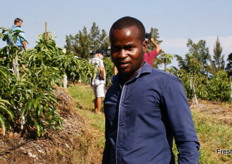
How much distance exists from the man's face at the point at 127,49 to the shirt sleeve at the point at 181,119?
20 cm

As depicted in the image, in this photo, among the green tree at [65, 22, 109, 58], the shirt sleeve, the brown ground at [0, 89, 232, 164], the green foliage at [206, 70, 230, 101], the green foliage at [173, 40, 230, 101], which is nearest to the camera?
the shirt sleeve

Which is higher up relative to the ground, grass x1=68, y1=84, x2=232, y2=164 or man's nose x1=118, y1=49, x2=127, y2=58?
man's nose x1=118, y1=49, x2=127, y2=58

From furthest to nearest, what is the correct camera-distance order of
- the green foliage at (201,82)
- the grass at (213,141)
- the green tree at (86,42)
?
the green tree at (86,42)
the green foliage at (201,82)
the grass at (213,141)

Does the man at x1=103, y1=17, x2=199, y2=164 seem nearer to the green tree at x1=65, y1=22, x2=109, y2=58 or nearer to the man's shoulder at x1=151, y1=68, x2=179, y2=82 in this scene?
the man's shoulder at x1=151, y1=68, x2=179, y2=82

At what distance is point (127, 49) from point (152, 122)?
0.35 meters

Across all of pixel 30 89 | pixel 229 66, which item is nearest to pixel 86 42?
pixel 229 66

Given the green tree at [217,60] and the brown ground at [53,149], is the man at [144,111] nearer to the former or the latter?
the brown ground at [53,149]

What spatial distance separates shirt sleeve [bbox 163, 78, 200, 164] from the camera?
1273 millimetres

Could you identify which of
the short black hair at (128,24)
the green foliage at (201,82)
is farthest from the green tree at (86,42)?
the short black hair at (128,24)


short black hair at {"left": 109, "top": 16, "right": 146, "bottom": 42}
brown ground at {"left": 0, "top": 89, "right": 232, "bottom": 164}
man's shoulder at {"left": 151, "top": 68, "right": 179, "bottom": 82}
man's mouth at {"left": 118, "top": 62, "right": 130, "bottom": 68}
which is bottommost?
brown ground at {"left": 0, "top": 89, "right": 232, "bottom": 164}

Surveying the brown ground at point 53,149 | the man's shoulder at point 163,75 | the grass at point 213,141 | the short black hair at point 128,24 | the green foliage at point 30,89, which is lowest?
the grass at point 213,141

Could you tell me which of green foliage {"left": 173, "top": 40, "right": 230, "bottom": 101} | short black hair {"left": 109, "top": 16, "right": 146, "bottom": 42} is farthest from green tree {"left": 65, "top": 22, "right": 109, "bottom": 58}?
short black hair {"left": 109, "top": 16, "right": 146, "bottom": 42}

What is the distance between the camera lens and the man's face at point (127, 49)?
1.34 metres

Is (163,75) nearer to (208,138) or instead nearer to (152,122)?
(152,122)
